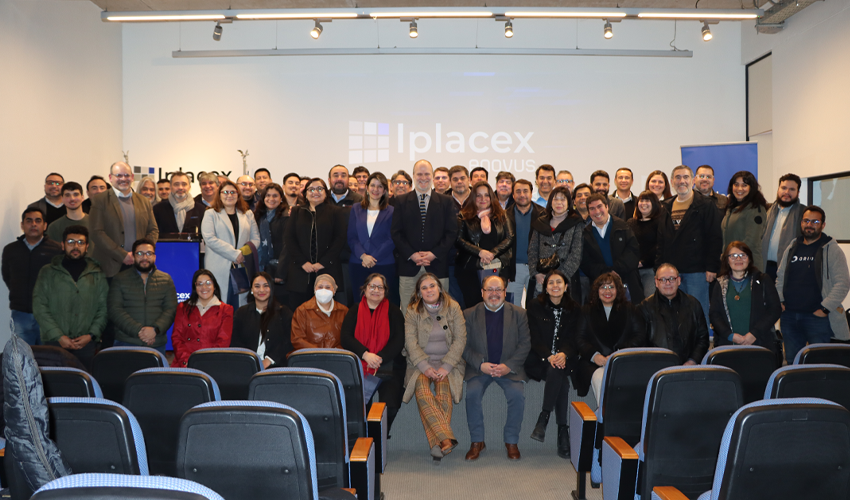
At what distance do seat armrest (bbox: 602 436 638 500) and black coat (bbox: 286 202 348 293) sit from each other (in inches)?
115

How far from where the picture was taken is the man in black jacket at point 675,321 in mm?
4238

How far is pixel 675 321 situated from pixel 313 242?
2883mm

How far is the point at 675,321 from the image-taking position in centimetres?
425

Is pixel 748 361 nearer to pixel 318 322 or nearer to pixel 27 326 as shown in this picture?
pixel 318 322

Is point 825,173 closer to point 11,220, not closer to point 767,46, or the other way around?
point 767,46

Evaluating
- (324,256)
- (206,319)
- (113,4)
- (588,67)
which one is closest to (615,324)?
(324,256)

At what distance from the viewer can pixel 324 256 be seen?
A: 504cm

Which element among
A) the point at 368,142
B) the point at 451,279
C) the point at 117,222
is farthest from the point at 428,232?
the point at 368,142

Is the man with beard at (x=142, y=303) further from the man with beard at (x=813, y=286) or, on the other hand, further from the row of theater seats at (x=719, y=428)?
the man with beard at (x=813, y=286)

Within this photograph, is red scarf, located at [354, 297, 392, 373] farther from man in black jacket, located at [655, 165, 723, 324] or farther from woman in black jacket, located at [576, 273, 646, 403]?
man in black jacket, located at [655, 165, 723, 324]

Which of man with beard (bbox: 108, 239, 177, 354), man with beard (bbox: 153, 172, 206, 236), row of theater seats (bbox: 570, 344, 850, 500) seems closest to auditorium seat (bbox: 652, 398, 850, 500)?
row of theater seats (bbox: 570, 344, 850, 500)

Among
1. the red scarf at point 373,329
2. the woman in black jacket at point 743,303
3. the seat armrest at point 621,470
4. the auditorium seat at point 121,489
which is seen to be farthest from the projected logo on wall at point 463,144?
the auditorium seat at point 121,489

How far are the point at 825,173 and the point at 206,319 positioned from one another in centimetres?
678

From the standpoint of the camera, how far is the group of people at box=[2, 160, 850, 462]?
13.9ft
